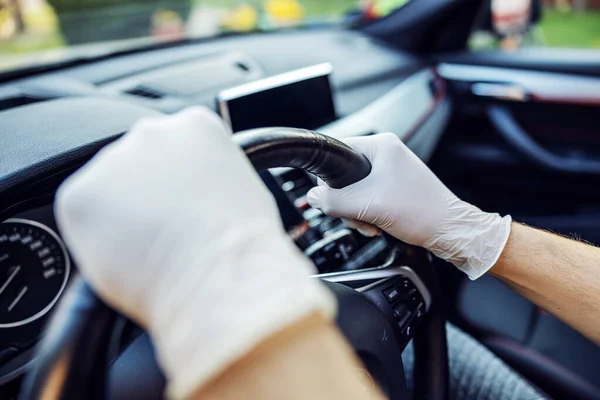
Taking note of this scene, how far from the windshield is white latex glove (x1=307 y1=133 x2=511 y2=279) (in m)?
1.00

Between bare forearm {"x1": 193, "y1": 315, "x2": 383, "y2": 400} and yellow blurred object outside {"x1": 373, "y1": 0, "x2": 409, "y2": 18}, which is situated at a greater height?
bare forearm {"x1": 193, "y1": 315, "x2": 383, "y2": 400}

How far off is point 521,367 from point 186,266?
1073 mm

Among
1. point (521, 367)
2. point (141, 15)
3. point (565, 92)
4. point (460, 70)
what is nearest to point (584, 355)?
point (521, 367)

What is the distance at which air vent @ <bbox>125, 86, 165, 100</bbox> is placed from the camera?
1.38 meters

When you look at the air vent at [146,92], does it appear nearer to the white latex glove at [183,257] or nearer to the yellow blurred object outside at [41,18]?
the yellow blurred object outside at [41,18]

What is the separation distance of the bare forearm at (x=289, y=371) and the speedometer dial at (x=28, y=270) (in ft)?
1.98

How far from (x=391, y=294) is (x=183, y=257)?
0.48 m

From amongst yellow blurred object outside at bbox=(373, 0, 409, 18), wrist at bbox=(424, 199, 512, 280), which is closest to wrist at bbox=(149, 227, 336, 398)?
wrist at bbox=(424, 199, 512, 280)

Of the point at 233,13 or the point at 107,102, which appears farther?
the point at 233,13

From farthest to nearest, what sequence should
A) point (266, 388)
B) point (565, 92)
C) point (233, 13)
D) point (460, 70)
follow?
point (233, 13) < point (460, 70) < point (565, 92) < point (266, 388)

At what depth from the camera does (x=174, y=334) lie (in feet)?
1.43

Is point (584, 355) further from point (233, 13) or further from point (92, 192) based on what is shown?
point (233, 13)

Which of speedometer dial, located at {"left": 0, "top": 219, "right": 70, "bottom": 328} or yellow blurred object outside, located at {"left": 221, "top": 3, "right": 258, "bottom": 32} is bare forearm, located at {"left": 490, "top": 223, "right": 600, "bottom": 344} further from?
yellow blurred object outside, located at {"left": 221, "top": 3, "right": 258, "bottom": 32}

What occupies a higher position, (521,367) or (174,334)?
(174,334)
